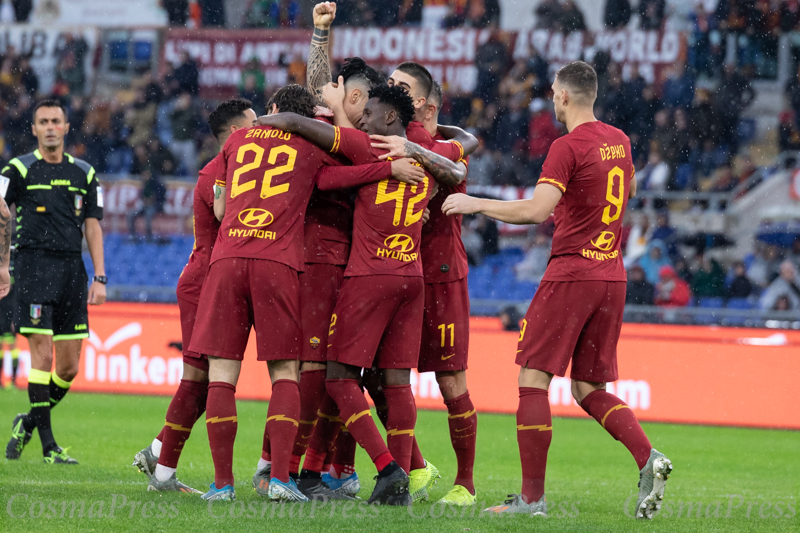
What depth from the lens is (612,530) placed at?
4.50m

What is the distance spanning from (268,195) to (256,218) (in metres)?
0.14

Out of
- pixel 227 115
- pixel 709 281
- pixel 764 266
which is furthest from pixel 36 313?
pixel 764 266

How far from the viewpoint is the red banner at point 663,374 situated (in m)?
10.7

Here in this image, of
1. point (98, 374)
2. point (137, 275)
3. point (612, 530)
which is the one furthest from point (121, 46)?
point (612, 530)

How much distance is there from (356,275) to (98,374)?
801 centimetres

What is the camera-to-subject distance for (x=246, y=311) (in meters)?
5.06

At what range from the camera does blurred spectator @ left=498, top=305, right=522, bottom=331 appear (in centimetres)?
1169

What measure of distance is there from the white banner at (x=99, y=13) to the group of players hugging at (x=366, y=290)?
16.8 m

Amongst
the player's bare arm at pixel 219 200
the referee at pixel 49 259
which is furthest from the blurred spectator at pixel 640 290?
the player's bare arm at pixel 219 200

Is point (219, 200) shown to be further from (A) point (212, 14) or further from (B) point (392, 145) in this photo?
(A) point (212, 14)

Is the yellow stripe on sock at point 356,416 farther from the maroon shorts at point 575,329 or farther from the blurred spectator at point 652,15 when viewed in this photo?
the blurred spectator at point 652,15

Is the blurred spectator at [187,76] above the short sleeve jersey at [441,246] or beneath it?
above

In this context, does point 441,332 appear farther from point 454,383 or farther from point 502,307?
point 502,307

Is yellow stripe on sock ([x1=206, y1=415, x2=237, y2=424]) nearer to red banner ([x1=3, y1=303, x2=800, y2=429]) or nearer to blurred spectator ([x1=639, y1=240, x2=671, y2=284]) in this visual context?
red banner ([x1=3, y1=303, x2=800, y2=429])
